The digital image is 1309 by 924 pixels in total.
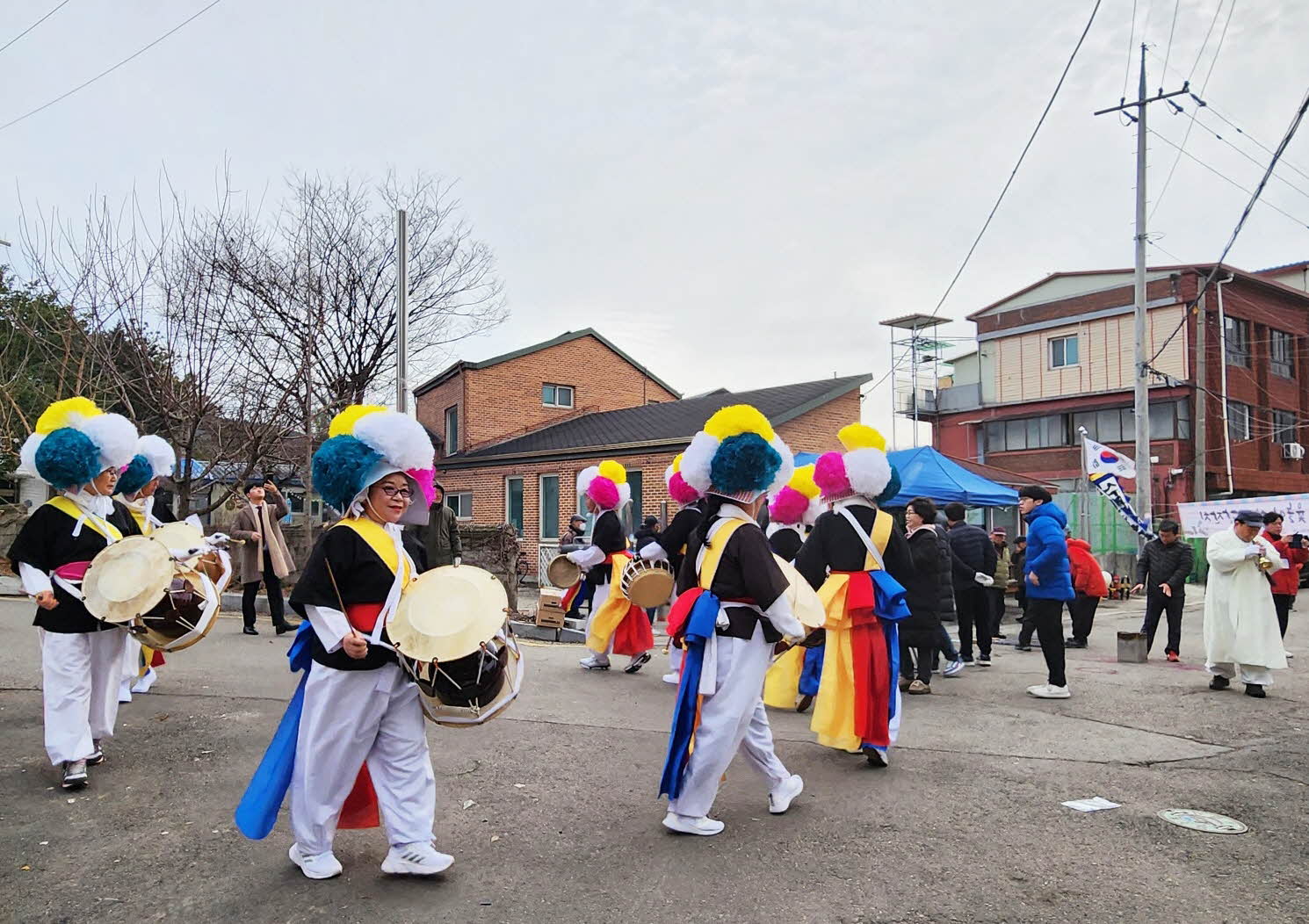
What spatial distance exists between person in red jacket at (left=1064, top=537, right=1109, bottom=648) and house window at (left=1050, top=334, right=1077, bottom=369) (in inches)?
984

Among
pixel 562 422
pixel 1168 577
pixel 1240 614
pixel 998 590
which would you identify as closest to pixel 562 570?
pixel 998 590

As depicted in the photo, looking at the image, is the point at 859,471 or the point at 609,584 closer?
the point at 859,471

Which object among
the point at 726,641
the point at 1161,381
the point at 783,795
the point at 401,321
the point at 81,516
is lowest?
the point at 783,795

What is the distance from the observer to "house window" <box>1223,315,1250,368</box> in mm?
32062

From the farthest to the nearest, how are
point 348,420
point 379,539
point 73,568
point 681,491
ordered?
1. point 681,491
2. point 73,568
3. point 348,420
4. point 379,539

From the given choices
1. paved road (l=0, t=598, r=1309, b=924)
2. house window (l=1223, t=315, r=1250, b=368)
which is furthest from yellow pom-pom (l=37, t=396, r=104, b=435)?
house window (l=1223, t=315, r=1250, b=368)

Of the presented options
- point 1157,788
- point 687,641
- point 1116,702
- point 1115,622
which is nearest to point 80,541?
point 687,641

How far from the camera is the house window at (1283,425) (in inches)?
1323

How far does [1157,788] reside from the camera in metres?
5.43

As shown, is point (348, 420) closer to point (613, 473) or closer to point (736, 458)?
point (736, 458)

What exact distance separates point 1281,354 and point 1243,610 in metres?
31.5

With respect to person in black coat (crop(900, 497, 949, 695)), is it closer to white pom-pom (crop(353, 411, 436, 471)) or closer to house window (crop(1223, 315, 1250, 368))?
white pom-pom (crop(353, 411, 436, 471))

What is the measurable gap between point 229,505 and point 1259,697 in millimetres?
20351

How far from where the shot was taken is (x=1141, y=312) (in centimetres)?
2008
